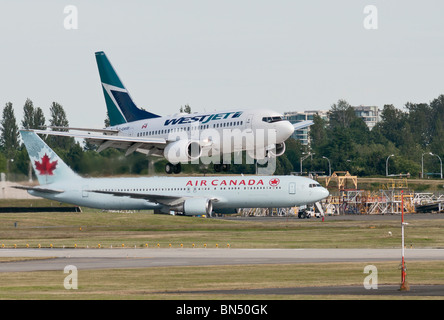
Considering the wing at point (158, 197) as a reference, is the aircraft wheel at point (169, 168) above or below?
above

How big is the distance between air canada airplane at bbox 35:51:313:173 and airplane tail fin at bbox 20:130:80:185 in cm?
4568

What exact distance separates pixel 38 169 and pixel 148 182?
14.9 metres

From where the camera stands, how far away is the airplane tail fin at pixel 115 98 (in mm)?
78000

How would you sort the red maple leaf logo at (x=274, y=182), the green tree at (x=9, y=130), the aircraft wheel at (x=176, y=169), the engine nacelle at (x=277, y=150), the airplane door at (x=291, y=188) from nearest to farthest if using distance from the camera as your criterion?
the engine nacelle at (x=277, y=150)
the aircraft wheel at (x=176, y=169)
the red maple leaf logo at (x=274, y=182)
the airplane door at (x=291, y=188)
the green tree at (x=9, y=130)

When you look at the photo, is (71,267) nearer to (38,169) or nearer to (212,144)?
(212,144)

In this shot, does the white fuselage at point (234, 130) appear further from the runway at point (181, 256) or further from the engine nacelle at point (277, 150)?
the runway at point (181, 256)

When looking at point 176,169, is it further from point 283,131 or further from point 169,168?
point 283,131

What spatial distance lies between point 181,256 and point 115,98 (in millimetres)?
20300

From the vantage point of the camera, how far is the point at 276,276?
52.5 metres

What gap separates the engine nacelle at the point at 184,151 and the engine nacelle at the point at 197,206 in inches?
2017

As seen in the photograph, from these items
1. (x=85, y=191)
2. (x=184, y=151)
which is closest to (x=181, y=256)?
(x=184, y=151)

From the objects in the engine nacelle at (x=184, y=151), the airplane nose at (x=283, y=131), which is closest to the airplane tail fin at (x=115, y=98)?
the engine nacelle at (x=184, y=151)

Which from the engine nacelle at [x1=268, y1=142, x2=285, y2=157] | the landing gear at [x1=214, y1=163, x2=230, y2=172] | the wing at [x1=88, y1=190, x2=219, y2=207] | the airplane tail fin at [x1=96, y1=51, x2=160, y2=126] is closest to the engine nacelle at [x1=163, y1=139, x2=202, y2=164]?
the landing gear at [x1=214, y1=163, x2=230, y2=172]

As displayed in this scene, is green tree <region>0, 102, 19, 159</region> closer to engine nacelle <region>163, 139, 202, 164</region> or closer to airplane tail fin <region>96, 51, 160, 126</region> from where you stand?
airplane tail fin <region>96, 51, 160, 126</region>
